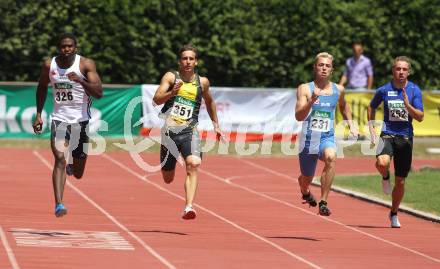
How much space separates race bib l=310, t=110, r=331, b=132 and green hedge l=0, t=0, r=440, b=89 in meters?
17.6

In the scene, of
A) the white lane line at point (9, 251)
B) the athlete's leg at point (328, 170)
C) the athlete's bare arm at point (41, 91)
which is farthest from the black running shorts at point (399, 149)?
the white lane line at point (9, 251)

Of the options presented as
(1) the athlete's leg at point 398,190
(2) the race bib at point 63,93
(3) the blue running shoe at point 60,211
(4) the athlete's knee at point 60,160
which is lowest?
(3) the blue running shoe at point 60,211

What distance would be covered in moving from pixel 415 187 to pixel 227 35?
1286cm

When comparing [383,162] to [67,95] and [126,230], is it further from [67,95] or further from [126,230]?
[67,95]

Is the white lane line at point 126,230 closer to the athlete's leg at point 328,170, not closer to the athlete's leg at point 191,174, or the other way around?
the athlete's leg at point 191,174

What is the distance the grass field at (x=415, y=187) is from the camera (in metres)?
19.3

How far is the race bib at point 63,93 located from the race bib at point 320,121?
2.76m

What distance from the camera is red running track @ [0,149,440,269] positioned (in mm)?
12836

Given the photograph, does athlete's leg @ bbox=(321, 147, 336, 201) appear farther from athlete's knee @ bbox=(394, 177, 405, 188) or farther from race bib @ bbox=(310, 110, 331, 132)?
Answer: athlete's knee @ bbox=(394, 177, 405, 188)

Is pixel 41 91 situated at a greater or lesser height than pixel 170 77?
lesser

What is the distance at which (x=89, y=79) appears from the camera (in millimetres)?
14594

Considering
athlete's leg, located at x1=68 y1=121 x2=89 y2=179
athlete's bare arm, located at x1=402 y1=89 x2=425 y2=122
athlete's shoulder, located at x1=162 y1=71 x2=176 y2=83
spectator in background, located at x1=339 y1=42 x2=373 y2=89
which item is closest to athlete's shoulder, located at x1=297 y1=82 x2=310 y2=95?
athlete's bare arm, located at x1=402 y1=89 x2=425 y2=122

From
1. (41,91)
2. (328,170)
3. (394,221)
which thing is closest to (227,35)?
(394,221)

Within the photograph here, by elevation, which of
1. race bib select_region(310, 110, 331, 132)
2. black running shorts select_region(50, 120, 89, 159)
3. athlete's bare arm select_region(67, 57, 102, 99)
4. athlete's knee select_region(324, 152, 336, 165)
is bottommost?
athlete's knee select_region(324, 152, 336, 165)
